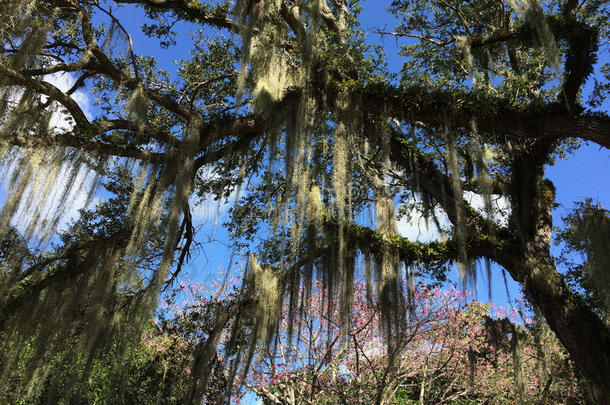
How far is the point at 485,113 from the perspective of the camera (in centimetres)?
331

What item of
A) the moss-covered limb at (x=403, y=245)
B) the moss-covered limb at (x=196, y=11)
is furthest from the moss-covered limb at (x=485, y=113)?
the moss-covered limb at (x=196, y=11)

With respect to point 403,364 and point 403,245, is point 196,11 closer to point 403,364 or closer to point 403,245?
point 403,245

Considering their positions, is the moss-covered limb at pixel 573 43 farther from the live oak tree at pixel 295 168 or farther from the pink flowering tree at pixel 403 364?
the pink flowering tree at pixel 403 364

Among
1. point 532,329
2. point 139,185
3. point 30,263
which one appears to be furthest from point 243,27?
point 532,329

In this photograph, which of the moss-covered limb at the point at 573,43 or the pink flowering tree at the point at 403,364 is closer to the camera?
the moss-covered limb at the point at 573,43

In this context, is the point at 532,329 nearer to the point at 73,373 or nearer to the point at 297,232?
the point at 297,232

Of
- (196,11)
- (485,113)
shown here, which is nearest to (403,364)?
(485,113)

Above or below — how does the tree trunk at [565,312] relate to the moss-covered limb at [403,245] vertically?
below

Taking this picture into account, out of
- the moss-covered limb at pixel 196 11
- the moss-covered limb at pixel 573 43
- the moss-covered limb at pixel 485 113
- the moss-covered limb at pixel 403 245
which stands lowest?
the moss-covered limb at pixel 403 245

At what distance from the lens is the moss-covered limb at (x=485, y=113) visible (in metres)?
3.13

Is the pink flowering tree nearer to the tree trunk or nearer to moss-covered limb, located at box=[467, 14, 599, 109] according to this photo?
the tree trunk

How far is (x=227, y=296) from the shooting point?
235 inches

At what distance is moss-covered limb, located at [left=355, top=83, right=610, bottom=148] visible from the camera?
10.3ft

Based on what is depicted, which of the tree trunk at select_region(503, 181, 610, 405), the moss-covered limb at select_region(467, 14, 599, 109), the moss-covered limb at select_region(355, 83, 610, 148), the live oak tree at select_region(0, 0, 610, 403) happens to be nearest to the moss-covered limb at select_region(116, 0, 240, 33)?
the live oak tree at select_region(0, 0, 610, 403)
